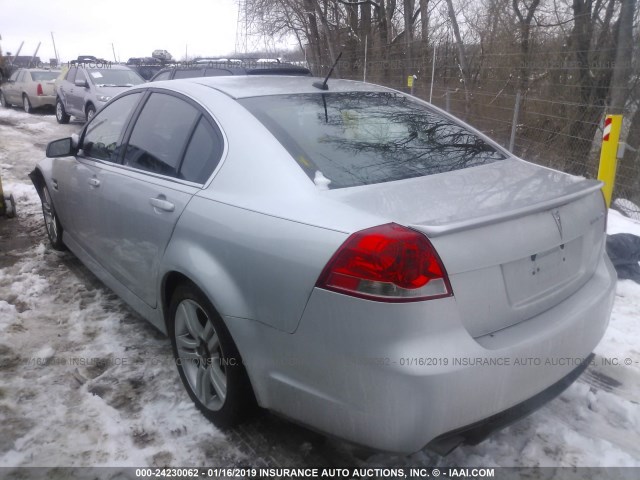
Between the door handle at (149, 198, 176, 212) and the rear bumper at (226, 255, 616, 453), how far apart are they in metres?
0.84

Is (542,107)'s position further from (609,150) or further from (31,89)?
(31,89)

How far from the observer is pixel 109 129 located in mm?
3895

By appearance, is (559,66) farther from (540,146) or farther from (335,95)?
(335,95)

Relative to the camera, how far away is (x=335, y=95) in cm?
322

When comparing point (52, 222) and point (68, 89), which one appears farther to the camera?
point (68, 89)

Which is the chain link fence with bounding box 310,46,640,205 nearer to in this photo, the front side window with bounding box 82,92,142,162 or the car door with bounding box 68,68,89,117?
the front side window with bounding box 82,92,142,162

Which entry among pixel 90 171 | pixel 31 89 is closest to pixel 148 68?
pixel 31 89

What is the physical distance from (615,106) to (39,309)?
7111 millimetres

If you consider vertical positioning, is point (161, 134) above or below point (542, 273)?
above

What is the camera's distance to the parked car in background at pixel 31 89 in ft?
61.0

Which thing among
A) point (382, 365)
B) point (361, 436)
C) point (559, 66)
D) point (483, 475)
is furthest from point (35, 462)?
point (559, 66)

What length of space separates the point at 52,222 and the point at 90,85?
9.75 meters

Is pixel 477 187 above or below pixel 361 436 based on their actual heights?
above

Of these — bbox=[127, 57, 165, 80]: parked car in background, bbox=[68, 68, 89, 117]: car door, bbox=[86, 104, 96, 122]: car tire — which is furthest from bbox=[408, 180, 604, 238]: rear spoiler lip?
bbox=[127, 57, 165, 80]: parked car in background
